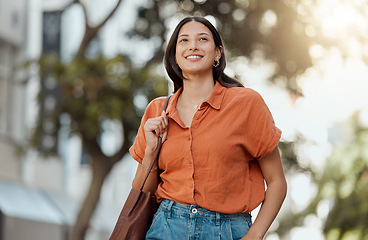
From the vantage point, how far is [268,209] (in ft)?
11.0

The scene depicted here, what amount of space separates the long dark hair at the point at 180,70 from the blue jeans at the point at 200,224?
0.61 m

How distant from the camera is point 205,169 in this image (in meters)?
3.31

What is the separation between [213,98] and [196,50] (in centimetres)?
24

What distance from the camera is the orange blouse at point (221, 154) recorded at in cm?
329

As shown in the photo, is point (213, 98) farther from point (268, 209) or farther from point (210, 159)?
point (268, 209)

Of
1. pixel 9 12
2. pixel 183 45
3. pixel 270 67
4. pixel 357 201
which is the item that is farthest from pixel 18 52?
pixel 183 45

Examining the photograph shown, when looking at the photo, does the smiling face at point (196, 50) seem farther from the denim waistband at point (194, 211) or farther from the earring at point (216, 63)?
the denim waistband at point (194, 211)

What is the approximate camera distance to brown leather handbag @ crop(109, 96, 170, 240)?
3408mm

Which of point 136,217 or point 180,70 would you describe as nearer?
point 136,217

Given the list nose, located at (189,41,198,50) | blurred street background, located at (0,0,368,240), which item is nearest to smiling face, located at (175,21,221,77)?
nose, located at (189,41,198,50)

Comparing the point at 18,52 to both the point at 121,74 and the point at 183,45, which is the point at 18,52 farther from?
the point at 183,45

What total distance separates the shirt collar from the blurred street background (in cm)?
896

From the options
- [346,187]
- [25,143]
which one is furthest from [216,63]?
[25,143]

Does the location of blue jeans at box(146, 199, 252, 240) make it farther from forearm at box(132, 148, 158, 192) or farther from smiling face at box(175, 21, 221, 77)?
smiling face at box(175, 21, 221, 77)
